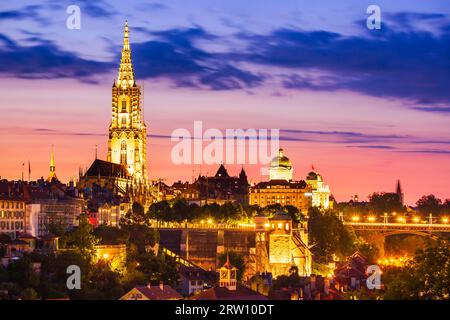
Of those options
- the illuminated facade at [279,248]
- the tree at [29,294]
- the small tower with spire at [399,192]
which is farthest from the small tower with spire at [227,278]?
the small tower with spire at [399,192]

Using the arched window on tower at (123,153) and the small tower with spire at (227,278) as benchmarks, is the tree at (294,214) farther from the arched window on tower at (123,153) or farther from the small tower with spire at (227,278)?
the small tower with spire at (227,278)

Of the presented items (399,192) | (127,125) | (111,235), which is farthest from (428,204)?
(111,235)

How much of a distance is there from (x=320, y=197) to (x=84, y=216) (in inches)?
3105

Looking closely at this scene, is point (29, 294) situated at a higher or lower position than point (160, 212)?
lower

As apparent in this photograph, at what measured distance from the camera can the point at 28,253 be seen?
6438 cm

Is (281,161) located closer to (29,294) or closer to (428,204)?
(428,204)

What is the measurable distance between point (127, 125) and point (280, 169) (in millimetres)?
32473

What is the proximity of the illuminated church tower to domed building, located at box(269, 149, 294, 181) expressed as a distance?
92.9 feet

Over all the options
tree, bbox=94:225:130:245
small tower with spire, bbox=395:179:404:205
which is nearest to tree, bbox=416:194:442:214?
small tower with spire, bbox=395:179:404:205

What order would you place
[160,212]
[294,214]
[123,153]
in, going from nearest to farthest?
1. [160,212]
2. [294,214]
3. [123,153]

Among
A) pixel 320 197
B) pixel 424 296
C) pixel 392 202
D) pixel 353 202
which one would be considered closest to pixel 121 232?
pixel 424 296

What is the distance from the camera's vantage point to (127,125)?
5148 inches

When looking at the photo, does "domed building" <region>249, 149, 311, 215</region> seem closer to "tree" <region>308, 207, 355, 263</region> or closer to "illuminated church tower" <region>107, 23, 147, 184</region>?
"illuminated church tower" <region>107, 23, 147, 184</region>
